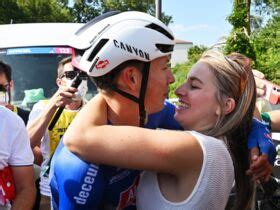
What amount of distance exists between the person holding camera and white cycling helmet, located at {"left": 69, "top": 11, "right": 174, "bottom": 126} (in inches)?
53.7

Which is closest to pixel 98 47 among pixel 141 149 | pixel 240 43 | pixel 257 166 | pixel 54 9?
pixel 141 149

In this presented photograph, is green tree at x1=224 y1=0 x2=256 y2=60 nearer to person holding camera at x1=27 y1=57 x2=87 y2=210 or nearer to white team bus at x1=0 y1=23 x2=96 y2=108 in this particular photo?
white team bus at x1=0 y1=23 x2=96 y2=108

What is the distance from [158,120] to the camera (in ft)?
7.95

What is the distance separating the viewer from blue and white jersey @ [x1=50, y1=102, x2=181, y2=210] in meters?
1.87

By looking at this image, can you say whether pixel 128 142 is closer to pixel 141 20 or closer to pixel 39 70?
pixel 141 20

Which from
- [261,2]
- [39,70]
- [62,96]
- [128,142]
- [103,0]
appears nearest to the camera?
[128,142]

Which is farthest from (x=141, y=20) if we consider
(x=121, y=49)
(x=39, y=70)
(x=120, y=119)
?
(x=39, y=70)

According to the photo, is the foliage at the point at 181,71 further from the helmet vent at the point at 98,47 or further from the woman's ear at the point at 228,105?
the helmet vent at the point at 98,47

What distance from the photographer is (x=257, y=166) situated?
2.29 m

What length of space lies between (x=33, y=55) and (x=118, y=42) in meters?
3.99

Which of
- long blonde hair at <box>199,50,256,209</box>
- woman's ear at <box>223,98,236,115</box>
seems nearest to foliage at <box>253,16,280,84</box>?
long blonde hair at <box>199,50,256,209</box>

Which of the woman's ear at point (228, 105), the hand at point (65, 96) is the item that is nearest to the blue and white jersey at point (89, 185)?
the woman's ear at point (228, 105)

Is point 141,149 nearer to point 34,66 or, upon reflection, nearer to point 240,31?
point 34,66

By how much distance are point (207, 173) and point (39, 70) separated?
4.12 metres
